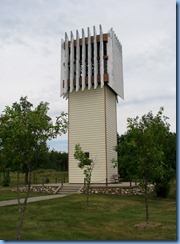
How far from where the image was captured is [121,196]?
73.6ft

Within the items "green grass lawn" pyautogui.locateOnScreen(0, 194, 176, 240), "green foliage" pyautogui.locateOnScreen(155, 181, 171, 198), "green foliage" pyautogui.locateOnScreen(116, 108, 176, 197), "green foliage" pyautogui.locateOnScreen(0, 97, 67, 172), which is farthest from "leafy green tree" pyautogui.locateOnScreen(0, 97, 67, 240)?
"green foliage" pyautogui.locateOnScreen(155, 181, 171, 198)

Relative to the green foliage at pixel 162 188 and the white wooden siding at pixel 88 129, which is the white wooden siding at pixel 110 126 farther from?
the green foliage at pixel 162 188

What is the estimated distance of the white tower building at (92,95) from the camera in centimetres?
2597

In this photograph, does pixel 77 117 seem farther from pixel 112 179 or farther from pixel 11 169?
pixel 11 169

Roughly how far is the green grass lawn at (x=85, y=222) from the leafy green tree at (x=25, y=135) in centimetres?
183

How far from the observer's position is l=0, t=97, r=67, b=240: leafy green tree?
30.3 feet

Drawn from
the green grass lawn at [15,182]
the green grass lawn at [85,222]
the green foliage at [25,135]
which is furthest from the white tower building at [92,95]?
the green foliage at [25,135]

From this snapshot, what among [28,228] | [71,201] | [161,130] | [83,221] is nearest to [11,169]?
[28,228]

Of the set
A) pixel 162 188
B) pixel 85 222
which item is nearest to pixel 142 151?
pixel 85 222

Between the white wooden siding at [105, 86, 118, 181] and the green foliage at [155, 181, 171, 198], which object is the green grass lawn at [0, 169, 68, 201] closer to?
the white wooden siding at [105, 86, 118, 181]

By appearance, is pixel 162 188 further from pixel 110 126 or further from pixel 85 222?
pixel 85 222

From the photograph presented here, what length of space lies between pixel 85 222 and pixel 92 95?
50.8ft

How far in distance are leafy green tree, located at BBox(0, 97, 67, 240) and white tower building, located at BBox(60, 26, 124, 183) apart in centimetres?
1636

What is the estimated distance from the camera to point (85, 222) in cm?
1262
